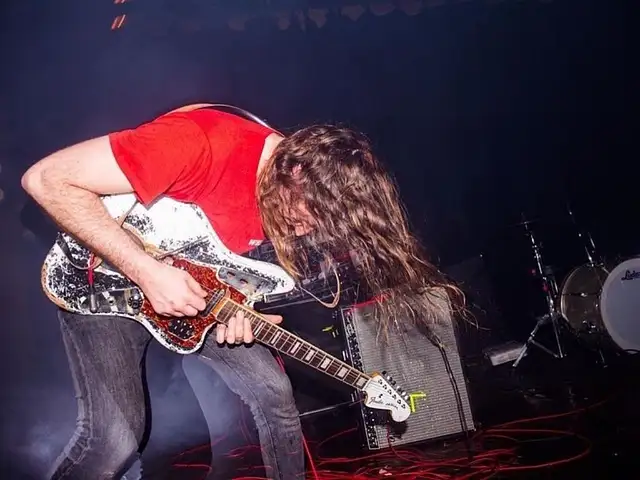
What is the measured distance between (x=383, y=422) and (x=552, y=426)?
82cm

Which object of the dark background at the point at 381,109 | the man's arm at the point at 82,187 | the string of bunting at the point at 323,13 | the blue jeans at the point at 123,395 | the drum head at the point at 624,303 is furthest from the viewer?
the string of bunting at the point at 323,13

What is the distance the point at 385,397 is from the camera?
8.81 ft

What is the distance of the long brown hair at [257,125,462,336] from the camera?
2.14 metres

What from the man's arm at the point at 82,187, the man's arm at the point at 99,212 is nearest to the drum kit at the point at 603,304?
the man's arm at the point at 99,212

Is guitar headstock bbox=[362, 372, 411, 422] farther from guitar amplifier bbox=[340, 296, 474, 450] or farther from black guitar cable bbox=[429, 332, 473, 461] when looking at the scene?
black guitar cable bbox=[429, 332, 473, 461]

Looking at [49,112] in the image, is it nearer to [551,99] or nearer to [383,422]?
[383,422]

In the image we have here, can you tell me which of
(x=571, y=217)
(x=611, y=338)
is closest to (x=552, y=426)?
(x=611, y=338)

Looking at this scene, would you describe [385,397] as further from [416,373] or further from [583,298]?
[583,298]

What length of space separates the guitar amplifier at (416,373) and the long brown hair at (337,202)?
76 centimetres

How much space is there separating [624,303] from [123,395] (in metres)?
3.18

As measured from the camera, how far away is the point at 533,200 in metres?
4.76

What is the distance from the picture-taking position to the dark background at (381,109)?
342 cm

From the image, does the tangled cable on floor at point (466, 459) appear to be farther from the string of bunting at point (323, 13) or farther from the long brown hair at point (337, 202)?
the string of bunting at point (323, 13)

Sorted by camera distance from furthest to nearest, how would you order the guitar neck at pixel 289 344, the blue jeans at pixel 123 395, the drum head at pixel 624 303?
the drum head at pixel 624 303 < the guitar neck at pixel 289 344 < the blue jeans at pixel 123 395
